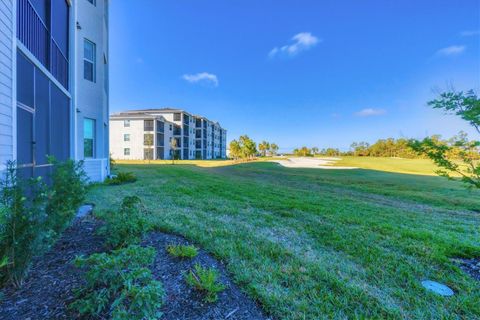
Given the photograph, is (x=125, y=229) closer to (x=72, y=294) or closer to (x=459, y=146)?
(x=72, y=294)

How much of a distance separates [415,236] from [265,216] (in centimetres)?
301

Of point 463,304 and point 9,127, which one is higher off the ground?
point 9,127

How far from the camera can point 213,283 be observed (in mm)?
2328

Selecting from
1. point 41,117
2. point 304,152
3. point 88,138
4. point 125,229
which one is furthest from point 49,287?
point 304,152

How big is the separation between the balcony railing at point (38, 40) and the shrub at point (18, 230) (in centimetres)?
345

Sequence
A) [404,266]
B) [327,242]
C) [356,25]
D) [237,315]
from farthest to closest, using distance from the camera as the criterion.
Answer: [356,25], [327,242], [404,266], [237,315]

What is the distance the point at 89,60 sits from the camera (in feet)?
30.2

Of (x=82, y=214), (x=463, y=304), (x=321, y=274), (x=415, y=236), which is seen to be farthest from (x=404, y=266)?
(x=82, y=214)

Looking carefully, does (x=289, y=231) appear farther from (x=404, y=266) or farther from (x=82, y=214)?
(x=82, y=214)

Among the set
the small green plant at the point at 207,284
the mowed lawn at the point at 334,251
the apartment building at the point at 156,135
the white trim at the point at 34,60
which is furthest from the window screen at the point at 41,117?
the apartment building at the point at 156,135

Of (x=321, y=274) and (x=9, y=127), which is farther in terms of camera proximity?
(x=9, y=127)

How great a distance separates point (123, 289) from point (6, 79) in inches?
142

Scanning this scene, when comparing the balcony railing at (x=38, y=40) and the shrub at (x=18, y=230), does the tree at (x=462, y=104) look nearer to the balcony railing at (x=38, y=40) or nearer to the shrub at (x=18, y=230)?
the shrub at (x=18, y=230)

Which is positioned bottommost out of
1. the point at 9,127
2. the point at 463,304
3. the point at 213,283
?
the point at 463,304
